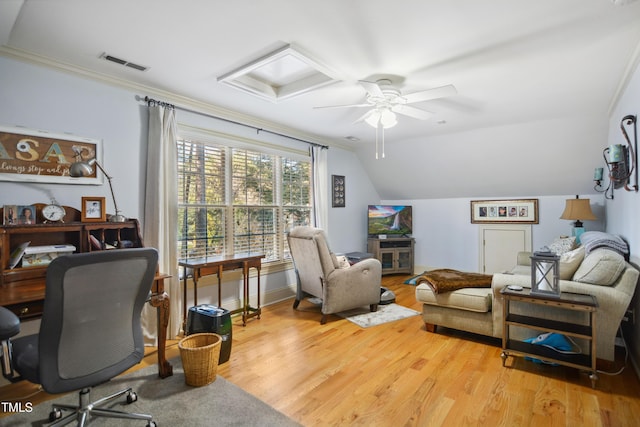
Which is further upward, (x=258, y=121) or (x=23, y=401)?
(x=258, y=121)

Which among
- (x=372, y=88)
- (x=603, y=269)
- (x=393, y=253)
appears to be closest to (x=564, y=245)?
(x=603, y=269)

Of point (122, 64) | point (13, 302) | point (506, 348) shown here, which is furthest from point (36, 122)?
point (506, 348)

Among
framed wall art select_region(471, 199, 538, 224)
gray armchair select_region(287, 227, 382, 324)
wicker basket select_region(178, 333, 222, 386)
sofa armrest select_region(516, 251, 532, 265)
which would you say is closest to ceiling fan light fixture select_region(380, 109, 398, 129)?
gray armchair select_region(287, 227, 382, 324)

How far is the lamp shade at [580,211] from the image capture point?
4.43m

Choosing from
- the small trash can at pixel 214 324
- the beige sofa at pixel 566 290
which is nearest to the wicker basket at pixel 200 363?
the small trash can at pixel 214 324

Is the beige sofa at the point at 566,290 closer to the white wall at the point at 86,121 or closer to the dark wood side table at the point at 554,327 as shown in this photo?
the dark wood side table at the point at 554,327

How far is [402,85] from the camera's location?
302 centimetres

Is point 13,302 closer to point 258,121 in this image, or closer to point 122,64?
point 122,64

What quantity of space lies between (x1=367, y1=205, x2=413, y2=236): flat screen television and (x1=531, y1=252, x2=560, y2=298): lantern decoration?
3.60 m

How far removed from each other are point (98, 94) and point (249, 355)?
8.67ft

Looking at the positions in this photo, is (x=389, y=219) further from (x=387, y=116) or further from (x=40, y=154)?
(x=40, y=154)

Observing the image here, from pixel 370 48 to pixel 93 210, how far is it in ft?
8.33

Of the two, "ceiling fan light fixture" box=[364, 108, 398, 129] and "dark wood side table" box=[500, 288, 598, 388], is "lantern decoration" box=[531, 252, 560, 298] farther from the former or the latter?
"ceiling fan light fixture" box=[364, 108, 398, 129]

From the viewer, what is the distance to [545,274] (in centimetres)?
249
